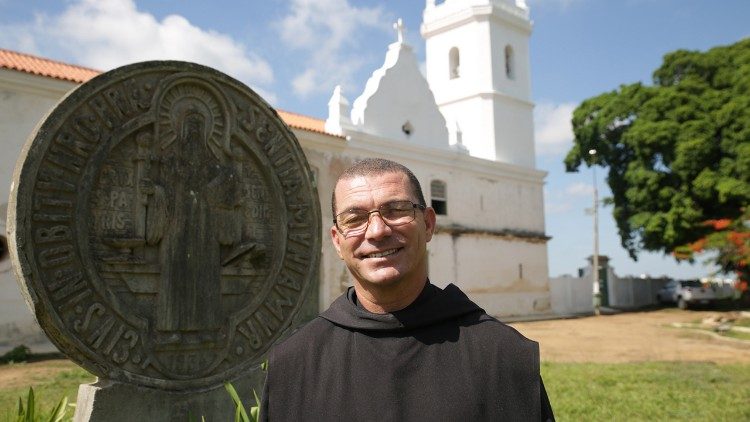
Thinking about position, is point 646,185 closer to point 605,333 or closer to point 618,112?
point 618,112

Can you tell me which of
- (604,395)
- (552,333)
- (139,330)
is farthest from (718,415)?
(552,333)

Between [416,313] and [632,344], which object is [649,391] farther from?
[632,344]

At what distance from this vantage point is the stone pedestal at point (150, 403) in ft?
10.8

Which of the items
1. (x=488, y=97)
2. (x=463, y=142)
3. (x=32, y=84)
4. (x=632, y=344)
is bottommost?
(x=632, y=344)

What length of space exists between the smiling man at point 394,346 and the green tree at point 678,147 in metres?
20.5

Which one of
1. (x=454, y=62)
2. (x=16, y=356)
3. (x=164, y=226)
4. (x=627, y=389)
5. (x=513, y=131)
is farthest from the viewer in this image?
(x=454, y=62)

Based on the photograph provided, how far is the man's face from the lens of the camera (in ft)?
5.79

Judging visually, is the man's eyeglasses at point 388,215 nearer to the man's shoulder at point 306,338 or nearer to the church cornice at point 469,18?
the man's shoulder at point 306,338

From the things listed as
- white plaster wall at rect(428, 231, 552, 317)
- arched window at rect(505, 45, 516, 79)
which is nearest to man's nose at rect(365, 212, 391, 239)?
white plaster wall at rect(428, 231, 552, 317)

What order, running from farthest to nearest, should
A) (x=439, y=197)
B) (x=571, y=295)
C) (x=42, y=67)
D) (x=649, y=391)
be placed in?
(x=571, y=295), (x=439, y=197), (x=42, y=67), (x=649, y=391)

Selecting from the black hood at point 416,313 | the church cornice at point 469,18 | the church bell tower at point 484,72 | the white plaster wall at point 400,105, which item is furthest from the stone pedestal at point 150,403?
the church cornice at point 469,18

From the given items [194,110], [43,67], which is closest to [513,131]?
[43,67]

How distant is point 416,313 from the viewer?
5.82 ft

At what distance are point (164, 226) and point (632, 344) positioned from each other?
1073cm
